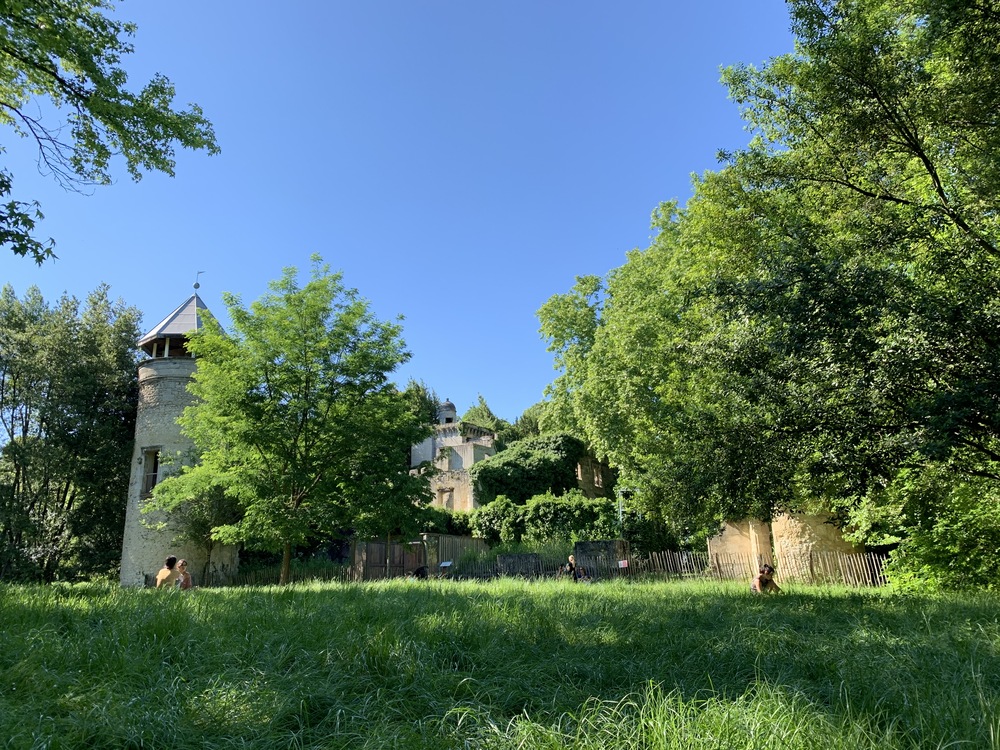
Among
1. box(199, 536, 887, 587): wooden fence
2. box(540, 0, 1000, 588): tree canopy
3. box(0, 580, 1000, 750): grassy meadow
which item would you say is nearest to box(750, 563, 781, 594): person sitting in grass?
box(540, 0, 1000, 588): tree canopy

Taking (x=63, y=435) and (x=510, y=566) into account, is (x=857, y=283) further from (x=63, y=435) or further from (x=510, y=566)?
(x=63, y=435)

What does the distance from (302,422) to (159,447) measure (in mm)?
15649

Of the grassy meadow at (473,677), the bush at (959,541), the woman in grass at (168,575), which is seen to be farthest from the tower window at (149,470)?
the bush at (959,541)

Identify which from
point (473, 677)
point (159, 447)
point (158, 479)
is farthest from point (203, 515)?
point (473, 677)

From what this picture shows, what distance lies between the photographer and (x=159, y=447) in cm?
2895

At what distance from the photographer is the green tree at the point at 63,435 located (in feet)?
102

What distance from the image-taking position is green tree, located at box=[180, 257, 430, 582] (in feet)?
55.0

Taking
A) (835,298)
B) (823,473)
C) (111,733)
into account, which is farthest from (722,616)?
(111,733)

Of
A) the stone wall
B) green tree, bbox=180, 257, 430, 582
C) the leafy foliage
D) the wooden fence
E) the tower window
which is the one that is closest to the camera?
green tree, bbox=180, 257, 430, 582

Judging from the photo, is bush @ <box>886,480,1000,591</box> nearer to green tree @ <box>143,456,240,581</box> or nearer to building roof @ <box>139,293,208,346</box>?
green tree @ <box>143,456,240,581</box>

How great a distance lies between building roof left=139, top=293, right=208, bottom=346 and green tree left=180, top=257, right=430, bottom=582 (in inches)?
544

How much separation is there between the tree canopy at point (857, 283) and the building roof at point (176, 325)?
1029 inches

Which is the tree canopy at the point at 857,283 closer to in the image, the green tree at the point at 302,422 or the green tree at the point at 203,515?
the green tree at the point at 302,422

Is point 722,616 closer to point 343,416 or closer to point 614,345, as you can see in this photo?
point 343,416
